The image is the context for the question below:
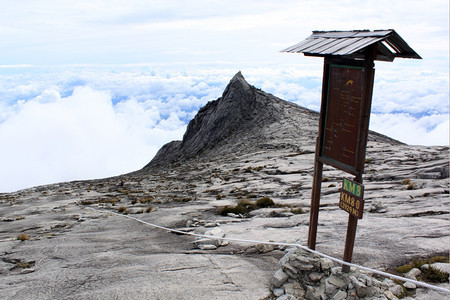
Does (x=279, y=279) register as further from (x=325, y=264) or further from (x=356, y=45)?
(x=356, y=45)

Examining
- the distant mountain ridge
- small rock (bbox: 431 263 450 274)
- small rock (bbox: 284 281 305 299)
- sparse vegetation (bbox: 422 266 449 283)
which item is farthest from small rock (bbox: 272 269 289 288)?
the distant mountain ridge

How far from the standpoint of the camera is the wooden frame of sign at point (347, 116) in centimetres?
822

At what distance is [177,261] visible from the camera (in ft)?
35.7

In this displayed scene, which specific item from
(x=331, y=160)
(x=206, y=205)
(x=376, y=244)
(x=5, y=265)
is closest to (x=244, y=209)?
(x=206, y=205)

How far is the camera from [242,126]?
192 ft

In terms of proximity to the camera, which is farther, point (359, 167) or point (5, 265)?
point (5, 265)

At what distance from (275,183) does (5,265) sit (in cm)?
1715

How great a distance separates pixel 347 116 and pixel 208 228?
8.05 metres

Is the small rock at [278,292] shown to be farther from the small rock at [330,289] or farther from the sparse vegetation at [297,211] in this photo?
the sparse vegetation at [297,211]

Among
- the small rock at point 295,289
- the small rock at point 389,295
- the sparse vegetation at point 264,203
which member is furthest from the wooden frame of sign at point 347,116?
the sparse vegetation at point 264,203

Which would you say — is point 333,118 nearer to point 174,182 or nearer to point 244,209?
point 244,209

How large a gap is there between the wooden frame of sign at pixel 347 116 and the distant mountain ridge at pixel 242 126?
29685 millimetres

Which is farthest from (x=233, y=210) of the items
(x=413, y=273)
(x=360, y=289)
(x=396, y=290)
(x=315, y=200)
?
(x=396, y=290)

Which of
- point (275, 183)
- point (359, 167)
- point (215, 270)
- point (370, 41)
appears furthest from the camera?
point (275, 183)
